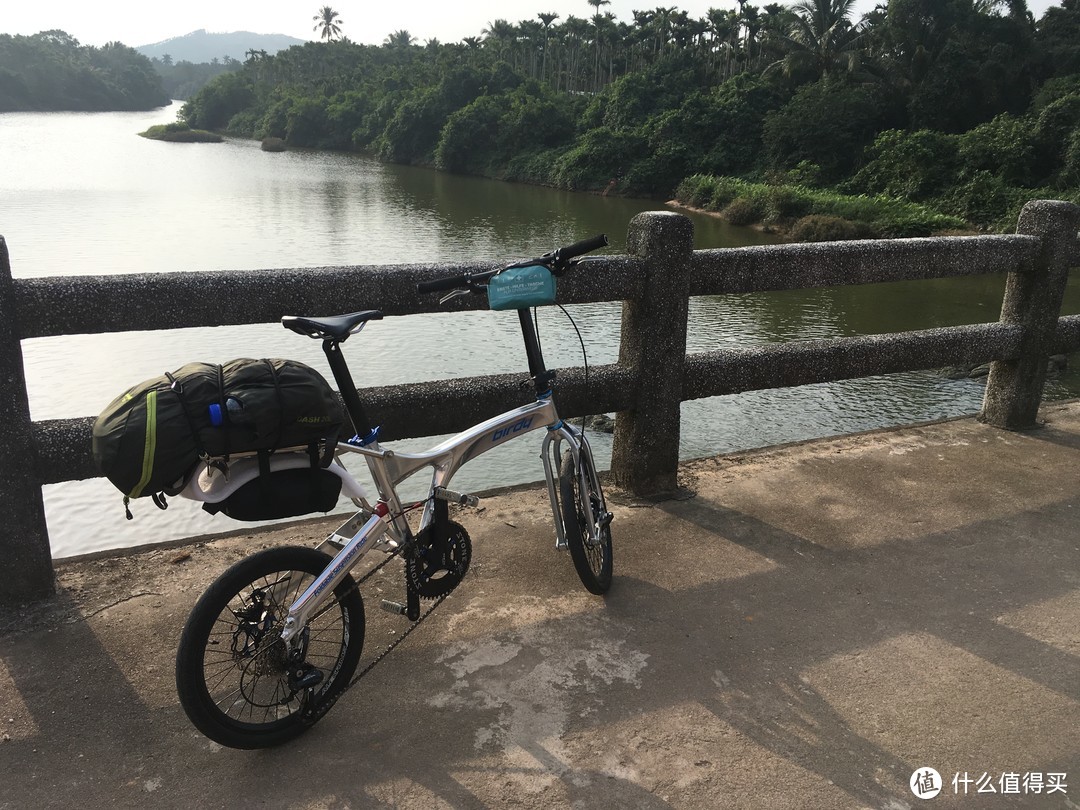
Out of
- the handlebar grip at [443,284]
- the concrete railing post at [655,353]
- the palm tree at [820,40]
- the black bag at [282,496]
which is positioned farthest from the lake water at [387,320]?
the palm tree at [820,40]

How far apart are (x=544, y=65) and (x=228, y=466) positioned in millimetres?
85380

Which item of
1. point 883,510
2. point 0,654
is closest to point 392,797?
point 0,654

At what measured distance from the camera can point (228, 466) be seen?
2.13 meters

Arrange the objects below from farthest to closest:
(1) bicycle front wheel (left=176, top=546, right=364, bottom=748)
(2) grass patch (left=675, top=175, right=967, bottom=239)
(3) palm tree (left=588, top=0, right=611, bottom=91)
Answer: (3) palm tree (left=588, top=0, right=611, bottom=91) → (2) grass patch (left=675, top=175, right=967, bottom=239) → (1) bicycle front wheel (left=176, top=546, right=364, bottom=748)

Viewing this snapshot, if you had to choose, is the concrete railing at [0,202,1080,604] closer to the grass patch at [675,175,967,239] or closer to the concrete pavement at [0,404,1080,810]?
the concrete pavement at [0,404,1080,810]

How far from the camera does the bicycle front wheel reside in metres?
2.10

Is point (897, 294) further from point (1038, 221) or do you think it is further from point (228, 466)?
point (228, 466)

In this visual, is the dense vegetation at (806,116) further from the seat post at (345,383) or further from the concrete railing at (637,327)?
the seat post at (345,383)

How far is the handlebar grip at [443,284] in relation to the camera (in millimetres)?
2531

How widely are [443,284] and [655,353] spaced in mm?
1296

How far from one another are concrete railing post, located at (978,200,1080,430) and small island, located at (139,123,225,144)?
78952 millimetres

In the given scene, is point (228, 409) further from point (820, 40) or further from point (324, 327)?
point (820, 40)

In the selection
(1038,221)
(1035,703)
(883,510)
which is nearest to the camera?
(1035,703)

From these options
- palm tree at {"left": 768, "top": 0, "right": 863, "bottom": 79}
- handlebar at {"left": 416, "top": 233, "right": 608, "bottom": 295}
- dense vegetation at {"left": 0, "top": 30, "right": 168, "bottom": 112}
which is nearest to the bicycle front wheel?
handlebar at {"left": 416, "top": 233, "right": 608, "bottom": 295}
